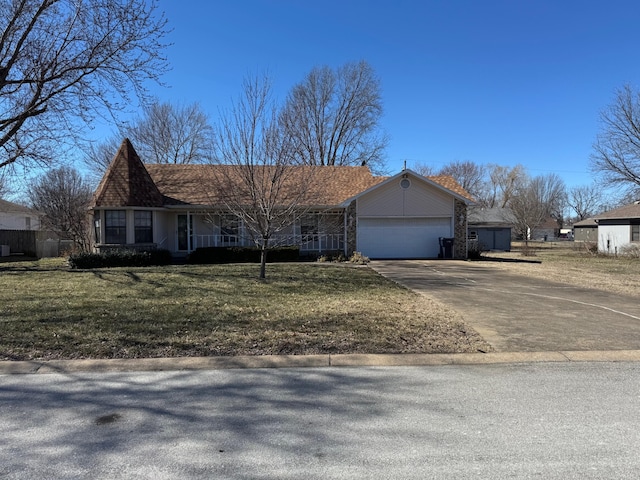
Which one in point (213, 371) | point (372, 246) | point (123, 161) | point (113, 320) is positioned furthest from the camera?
point (372, 246)

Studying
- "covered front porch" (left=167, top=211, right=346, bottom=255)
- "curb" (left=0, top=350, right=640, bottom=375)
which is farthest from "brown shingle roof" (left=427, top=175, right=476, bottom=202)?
"curb" (left=0, top=350, right=640, bottom=375)

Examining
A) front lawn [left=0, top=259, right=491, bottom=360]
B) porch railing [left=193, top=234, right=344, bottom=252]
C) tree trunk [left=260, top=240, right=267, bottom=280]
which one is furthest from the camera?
porch railing [left=193, top=234, right=344, bottom=252]

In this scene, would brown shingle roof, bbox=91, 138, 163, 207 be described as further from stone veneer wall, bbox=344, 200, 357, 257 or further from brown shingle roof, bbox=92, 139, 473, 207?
stone veneer wall, bbox=344, 200, 357, 257

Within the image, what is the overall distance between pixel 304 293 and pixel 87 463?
770 centimetres

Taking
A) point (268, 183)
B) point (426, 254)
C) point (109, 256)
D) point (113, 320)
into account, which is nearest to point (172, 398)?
point (113, 320)

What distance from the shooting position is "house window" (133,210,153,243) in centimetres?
2041

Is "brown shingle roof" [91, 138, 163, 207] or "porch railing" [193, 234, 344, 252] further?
"porch railing" [193, 234, 344, 252]

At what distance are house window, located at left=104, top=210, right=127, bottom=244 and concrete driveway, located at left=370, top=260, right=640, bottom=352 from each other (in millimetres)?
12511

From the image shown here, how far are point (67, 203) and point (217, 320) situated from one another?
25.5 meters

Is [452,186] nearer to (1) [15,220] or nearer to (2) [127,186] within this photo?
(2) [127,186]

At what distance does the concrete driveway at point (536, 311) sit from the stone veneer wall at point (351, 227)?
8.32 meters

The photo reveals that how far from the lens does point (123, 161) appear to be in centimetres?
Answer: 2086

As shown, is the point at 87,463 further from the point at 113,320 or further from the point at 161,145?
the point at 161,145

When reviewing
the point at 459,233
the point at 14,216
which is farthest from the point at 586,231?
the point at 14,216
